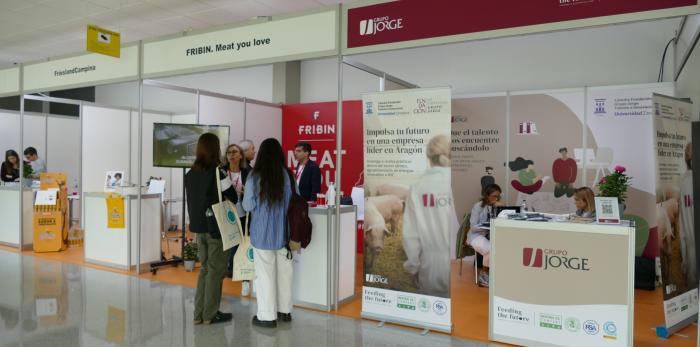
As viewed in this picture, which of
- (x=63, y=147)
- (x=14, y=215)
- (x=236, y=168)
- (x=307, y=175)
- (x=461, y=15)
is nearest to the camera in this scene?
(x=461, y=15)

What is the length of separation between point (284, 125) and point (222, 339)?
197 inches

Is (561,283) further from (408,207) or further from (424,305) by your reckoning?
(408,207)

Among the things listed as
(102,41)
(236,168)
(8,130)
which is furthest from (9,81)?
(236,168)

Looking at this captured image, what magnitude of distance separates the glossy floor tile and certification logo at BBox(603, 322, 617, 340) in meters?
0.85

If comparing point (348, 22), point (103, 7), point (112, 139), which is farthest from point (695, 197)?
point (112, 139)

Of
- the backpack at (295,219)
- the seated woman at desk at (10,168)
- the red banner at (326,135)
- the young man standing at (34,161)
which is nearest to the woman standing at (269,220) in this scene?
the backpack at (295,219)

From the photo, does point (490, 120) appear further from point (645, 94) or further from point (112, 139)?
point (112, 139)

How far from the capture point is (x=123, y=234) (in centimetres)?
588

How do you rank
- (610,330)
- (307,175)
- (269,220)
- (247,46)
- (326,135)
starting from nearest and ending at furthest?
1. (610,330)
2. (269,220)
3. (247,46)
4. (307,175)
5. (326,135)

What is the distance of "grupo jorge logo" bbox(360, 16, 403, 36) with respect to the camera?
3912 mm

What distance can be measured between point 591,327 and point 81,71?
6.17m

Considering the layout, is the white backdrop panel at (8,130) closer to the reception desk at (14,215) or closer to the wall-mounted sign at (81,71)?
the reception desk at (14,215)

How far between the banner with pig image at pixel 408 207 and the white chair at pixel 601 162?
9.68ft

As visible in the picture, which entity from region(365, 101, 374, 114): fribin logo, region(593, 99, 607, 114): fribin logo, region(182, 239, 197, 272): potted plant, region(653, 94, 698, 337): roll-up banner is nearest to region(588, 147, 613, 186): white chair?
region(593, 99, 607, 114): fribin logo
